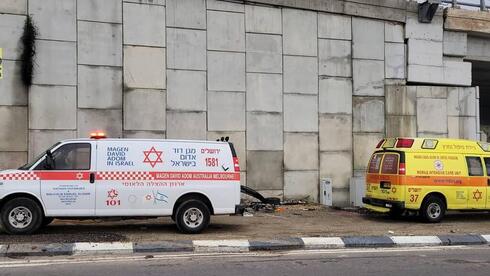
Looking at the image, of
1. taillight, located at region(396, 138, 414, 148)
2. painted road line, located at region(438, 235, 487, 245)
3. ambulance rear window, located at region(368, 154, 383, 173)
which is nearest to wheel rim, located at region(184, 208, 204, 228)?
painted road line, located at region(438, 235, 487, 245)

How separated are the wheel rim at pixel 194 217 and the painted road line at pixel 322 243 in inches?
88.1

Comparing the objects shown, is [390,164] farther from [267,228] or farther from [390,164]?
[267,228]

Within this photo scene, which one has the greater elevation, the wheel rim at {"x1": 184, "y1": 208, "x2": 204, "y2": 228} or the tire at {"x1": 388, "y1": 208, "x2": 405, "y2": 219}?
the wheel rim at {"x1": 184, "y1": 208, "x2": 204, "y2": 228}

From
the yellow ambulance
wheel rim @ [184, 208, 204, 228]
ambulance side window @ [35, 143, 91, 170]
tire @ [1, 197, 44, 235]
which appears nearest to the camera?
tire @ [1, 197, 44, 235]

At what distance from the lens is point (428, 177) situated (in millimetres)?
14844

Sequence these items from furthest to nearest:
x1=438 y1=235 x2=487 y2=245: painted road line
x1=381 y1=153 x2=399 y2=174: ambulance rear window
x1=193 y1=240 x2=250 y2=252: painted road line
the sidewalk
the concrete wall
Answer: the concrete wall
x1=381 y1=153 x2=399 y2=174: ambulance rear window
x1=438 y1=235 x2=487 y2=245: painted road line
x1=193 y1=240 x2=250 y2=252: painted road line
the sidewalk

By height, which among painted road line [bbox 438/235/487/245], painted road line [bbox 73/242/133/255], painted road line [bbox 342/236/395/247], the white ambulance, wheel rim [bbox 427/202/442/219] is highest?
the white ambulance

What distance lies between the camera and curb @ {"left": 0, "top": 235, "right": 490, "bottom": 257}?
32.3 ft

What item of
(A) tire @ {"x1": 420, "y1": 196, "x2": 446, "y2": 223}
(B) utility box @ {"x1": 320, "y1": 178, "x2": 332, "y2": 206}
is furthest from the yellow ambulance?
(B) utility box @ {"x1": 320, "y1": 178, "x2": 332, "y2": 206}

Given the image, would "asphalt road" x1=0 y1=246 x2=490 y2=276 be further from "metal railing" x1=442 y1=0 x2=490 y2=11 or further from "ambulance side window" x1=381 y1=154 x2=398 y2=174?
"metal railing" x1=442 y1=0 x2=490 y2=11

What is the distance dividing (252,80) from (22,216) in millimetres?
8719

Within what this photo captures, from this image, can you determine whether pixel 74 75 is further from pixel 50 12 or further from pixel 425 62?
pixel 425 62

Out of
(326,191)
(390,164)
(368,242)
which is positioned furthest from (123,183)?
(326,191)

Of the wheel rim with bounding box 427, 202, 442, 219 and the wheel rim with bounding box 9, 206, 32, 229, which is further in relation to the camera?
the wheel rim with bounding box 427, 202, 442, 219
